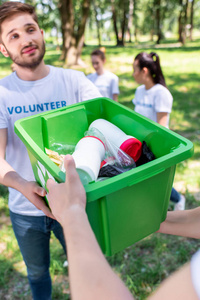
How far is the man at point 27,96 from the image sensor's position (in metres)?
1.40

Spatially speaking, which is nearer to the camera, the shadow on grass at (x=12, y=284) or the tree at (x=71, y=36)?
the shadow on grass at (x=12, y=284)

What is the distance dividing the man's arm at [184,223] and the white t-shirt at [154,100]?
5.01ft

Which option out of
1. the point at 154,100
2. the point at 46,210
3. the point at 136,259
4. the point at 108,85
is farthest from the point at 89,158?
the point at 108,85

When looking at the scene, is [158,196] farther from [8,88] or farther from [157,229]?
[8,88]

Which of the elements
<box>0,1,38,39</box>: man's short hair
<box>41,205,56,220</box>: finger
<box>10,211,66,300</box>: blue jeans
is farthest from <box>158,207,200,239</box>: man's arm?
<box>0,1,38,39</box>: man's short hair

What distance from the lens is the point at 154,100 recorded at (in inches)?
104

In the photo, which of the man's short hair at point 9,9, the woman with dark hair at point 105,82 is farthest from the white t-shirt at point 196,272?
the woman with dark hair at point 105,82

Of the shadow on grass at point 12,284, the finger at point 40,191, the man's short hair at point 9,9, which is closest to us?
the finger at point 40,191

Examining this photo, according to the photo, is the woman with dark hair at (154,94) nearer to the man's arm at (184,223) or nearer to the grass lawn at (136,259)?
the grass lawn at (136,259)

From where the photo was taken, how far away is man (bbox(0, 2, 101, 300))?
1.40m

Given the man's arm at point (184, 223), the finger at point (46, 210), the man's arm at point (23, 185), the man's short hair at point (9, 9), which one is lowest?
the man's arm at point (184, 223)

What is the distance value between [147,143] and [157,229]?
1.25 feet

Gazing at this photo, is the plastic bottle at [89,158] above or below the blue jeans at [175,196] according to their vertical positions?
above

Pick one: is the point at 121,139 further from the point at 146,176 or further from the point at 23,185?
the point at 23,185
